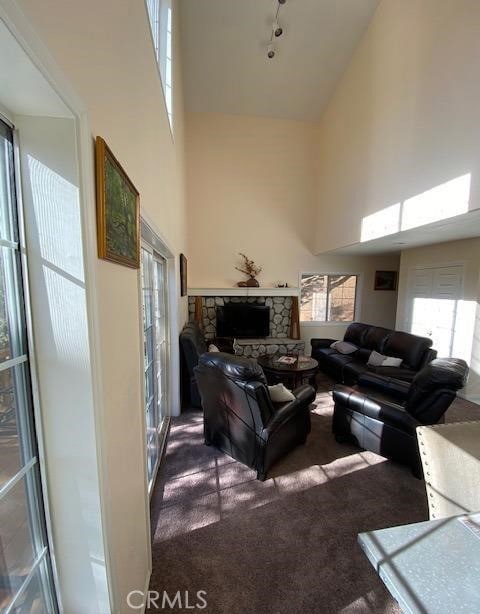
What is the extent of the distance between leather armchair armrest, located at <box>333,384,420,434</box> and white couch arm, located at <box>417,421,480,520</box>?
2.25ft

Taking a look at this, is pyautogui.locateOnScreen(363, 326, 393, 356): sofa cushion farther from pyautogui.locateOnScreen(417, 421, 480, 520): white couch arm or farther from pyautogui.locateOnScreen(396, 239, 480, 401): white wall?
pyautogui.locateOnScreen(417, 421, 480, 520): white couch arm

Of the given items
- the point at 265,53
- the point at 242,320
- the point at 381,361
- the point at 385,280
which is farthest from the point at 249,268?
the point at 265,53

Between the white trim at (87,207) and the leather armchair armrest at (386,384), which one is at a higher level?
the white trim at (87,207)

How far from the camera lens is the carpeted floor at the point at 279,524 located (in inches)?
53.1

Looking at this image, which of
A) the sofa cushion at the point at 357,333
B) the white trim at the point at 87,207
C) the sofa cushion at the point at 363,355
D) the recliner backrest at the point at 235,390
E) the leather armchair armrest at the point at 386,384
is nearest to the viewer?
the white trim at the point at 87,207

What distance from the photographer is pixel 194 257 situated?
17.2ft

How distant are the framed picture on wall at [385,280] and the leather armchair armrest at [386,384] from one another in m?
3.11

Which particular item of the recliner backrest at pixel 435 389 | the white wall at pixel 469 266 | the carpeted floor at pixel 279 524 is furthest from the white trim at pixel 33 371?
A: the white wall at pixel 469 266

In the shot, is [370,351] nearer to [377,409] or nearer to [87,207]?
[377,409]

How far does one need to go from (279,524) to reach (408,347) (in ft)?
10.4

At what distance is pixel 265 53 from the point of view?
4.14 m

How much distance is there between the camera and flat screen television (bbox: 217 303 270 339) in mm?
5168

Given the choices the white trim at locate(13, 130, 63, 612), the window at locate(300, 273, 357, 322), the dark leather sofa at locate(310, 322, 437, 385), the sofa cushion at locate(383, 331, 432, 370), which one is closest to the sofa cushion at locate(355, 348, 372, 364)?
the dark leather sofa at locate(310, 322, 437, 385)

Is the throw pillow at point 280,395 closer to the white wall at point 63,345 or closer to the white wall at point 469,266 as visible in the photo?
the white wall at point 63,345
